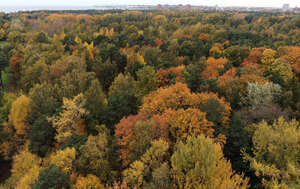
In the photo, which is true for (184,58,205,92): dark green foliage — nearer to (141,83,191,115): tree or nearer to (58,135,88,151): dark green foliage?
(141,83,191,115): tree

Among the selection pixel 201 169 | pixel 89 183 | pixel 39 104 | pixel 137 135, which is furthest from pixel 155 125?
pixel 39 104

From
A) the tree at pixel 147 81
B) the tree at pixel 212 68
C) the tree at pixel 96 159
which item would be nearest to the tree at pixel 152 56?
the tree at pixel 147 81

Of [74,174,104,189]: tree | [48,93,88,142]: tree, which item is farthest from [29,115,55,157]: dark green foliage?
[74,174,104,189]: tree

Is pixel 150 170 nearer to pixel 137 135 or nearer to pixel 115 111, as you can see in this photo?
pixel 137 135

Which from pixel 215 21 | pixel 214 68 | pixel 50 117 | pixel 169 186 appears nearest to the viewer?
pixel 169 186

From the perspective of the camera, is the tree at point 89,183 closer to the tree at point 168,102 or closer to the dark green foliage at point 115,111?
the dark green foliage at point 115,111

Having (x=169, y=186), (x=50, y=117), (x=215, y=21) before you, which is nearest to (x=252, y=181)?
(x=169, y=186)

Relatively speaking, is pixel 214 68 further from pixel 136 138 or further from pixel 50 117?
pixel 50 117
